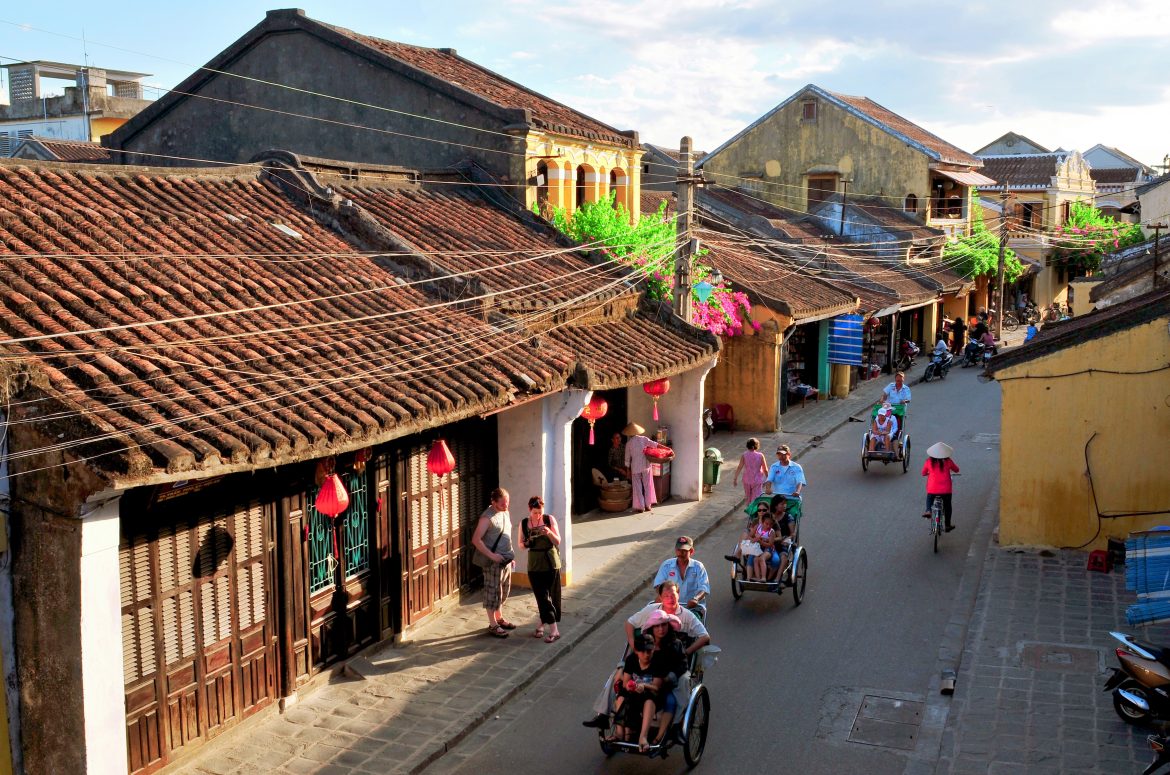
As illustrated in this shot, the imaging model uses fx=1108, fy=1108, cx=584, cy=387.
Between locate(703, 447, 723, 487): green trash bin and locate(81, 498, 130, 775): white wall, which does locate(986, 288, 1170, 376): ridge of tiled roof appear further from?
locate(81, 498, 130, 775): white wall

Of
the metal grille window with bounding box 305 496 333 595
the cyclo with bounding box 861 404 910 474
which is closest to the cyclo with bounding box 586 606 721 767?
the metal grille window with bounding box 305 496 333 595

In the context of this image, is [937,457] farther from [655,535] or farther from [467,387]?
[467,387]

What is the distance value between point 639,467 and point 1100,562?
7.08 metres

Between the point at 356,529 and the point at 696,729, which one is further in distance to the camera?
the point at 356,529

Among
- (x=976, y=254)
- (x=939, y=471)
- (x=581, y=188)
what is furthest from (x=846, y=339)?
(x=976, y=254)

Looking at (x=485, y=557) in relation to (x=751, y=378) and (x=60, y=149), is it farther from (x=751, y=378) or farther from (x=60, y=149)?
(x=60, y=149)

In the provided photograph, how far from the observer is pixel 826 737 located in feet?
33.1

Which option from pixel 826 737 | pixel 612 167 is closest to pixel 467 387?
pixel 826 737

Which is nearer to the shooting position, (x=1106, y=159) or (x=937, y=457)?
(x=937, y=457)

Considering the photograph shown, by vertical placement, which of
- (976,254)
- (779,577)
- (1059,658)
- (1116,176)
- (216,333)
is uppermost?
(1116,176)

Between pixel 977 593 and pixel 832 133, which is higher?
pixel 832 133

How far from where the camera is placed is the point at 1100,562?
47.8 ft

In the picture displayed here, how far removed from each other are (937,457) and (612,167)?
9.25 m

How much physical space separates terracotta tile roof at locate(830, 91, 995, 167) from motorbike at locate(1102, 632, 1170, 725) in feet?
111
